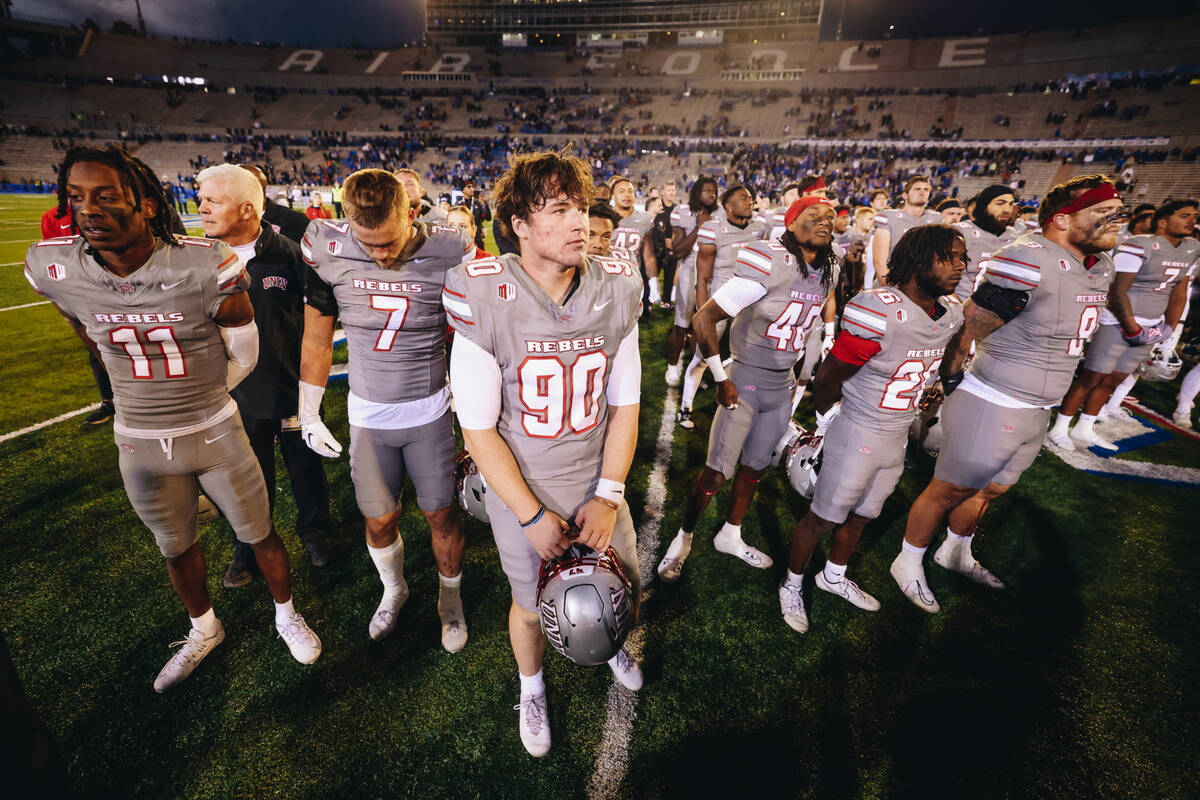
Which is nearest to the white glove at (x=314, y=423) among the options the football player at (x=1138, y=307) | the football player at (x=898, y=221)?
the football player at (x=898, y=221)

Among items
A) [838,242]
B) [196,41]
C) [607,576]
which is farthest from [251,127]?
[607,576]

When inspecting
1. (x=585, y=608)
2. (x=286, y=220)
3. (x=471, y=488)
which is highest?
(x=286, y=220)

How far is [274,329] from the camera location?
322 cm

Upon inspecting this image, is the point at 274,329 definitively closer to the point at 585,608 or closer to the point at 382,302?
the point at 382,302

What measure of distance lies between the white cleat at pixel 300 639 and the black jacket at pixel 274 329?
1.26 metres

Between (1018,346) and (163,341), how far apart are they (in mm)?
4596

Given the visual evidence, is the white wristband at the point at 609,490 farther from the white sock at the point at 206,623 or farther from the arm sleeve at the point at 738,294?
the white sock at the point at 206,623

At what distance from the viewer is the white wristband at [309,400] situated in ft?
9.21

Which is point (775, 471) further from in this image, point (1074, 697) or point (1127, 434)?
point (1127, 434)

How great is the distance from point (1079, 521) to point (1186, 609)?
97 cm

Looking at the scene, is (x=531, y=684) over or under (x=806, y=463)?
under

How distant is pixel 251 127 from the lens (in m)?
44.4

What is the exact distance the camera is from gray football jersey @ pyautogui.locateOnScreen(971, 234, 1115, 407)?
9.85 feet

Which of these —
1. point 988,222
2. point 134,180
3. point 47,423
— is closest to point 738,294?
point 134,180
